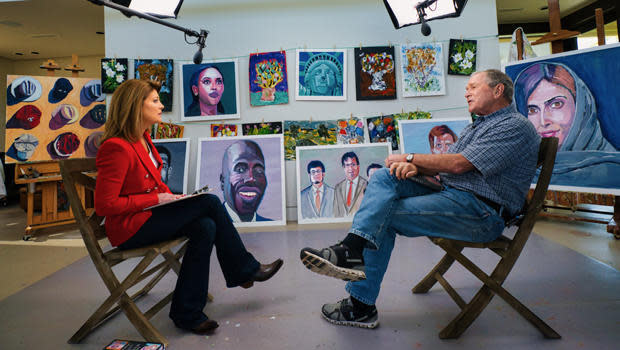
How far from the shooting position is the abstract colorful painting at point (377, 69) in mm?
3873

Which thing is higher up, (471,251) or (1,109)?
(1,109)

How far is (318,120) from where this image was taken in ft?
12.9

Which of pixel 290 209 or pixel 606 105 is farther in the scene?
pixel 290 209

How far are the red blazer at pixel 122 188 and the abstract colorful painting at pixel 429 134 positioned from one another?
271 centimetres

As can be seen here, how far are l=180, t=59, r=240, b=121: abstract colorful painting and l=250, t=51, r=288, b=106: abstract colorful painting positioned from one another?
216 millimetres

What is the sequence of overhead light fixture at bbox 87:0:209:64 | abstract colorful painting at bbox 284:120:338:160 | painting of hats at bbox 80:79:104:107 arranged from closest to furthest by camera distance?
1. overhead light fixture at bbox 87:0:209:64
2. abstract colorful painting at bbox 284:120:338:160
3. painting of hats at bbox 80:79:104:107

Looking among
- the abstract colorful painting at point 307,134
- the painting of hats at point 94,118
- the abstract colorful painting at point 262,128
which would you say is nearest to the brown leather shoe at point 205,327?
the abstract colorful painting at point 307,134

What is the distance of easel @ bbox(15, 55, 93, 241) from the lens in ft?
12.2

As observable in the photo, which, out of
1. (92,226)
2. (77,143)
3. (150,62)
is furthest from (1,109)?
(92,226)

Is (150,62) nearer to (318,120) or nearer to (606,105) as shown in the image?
(318,120)

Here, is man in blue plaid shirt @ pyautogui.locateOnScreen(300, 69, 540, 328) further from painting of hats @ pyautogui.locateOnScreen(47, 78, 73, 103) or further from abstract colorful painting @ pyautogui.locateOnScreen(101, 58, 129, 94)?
painting of hats @ pyautogui.locateOnScreen(47, 78, 73, 103)

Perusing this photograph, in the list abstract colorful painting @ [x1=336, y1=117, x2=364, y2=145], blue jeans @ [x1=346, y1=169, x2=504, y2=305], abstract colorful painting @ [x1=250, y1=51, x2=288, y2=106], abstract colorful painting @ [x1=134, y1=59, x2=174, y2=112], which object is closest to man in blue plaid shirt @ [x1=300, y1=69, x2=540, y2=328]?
blue jeans @ [x1=346, y1=169, x2=504, y2=305]

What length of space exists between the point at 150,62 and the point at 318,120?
6.64 ft

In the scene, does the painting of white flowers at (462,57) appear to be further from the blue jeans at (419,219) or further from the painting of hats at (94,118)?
the painting of hats at (94,118)
